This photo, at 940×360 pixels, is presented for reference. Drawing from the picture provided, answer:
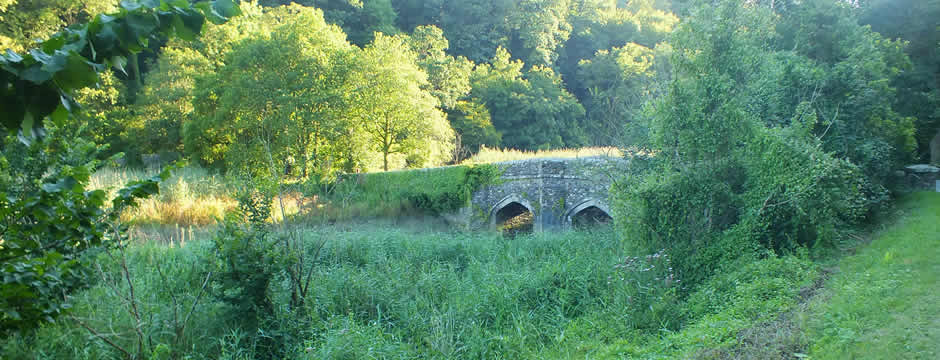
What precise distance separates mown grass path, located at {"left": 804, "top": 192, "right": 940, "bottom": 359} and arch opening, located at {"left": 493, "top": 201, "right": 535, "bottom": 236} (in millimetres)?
12442

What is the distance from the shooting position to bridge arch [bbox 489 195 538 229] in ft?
56.9

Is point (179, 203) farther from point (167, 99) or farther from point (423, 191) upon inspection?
point (167, 99)

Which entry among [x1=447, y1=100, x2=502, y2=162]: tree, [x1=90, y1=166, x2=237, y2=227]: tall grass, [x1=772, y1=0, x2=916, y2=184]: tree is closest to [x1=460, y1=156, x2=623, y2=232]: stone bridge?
[x1=772, y1=0, x2=916, y2=184]: tree

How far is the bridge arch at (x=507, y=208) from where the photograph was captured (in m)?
17.3

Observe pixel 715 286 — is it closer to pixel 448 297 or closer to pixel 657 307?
pixel 657 307

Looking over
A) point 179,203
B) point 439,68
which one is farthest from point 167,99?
point 439,68

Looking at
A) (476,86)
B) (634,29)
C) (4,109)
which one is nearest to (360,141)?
(476,86)

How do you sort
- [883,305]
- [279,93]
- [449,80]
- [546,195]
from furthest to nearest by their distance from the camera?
[449,80] < [279,93] < [546,195] < [883,305]

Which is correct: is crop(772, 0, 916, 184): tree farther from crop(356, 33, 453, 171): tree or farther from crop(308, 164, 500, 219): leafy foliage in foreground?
crop(356, 33, 453, 171): tree

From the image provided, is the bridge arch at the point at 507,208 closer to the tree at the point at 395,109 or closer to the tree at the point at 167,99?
A: the tree at the point at 395,109

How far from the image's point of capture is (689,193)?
7727mm

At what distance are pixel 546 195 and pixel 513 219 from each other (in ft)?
14.7

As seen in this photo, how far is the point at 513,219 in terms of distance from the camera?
68.6ft

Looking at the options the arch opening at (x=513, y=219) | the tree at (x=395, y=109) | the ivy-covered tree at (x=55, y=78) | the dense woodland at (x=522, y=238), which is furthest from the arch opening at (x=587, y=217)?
the ivy-covered tree at (x=55, y=78)
